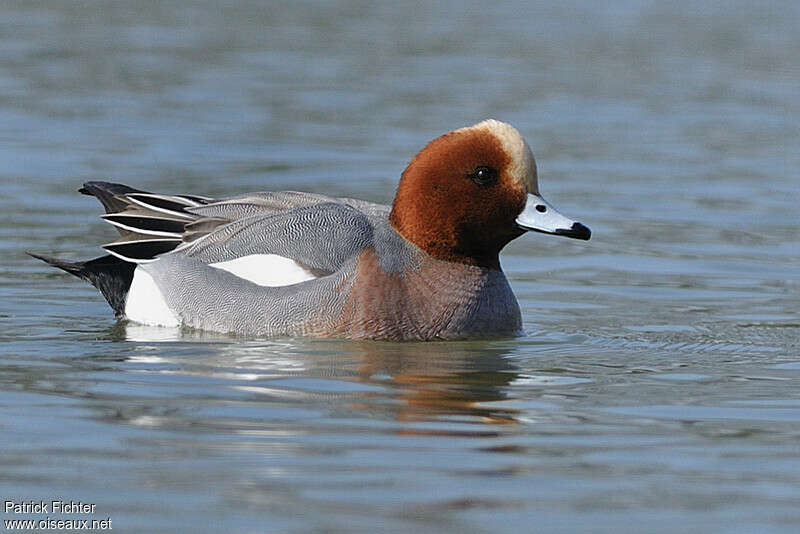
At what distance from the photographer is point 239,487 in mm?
4973

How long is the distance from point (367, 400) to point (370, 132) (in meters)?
8.10

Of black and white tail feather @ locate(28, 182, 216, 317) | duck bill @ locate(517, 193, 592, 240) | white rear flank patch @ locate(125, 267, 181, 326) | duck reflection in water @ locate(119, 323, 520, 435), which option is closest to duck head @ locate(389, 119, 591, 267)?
duck bill @ locate(517, 193, 592, 240)

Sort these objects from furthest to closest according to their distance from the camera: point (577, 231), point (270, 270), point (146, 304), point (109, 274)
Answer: point (109, 274)
point (146, 304)
point (270, 270)
point (577, 231)

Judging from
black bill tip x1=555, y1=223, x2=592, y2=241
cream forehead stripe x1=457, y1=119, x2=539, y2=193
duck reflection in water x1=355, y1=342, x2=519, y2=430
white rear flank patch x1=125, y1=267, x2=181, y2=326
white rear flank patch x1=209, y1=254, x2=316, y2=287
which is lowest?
duck reflection in water x1=355, y1=342, x2=519, y2=430

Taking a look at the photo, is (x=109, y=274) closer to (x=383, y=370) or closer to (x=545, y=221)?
(x=383, y=370)

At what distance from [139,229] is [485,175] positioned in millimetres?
1799

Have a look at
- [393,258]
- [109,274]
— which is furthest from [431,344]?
[109,274]

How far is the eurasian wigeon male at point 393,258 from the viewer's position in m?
7.45

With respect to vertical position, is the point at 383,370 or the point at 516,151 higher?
the point at 516,151

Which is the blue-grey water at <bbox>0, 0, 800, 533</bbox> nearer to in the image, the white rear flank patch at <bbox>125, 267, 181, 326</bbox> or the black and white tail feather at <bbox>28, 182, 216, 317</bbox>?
the white rear flank patch at <bbox>125, 267, 181, 326</bbox>

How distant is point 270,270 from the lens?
7629mm

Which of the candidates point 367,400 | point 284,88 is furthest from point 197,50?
point 367,400

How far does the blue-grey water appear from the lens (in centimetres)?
504

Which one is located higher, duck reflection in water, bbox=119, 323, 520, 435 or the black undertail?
the black undertail
